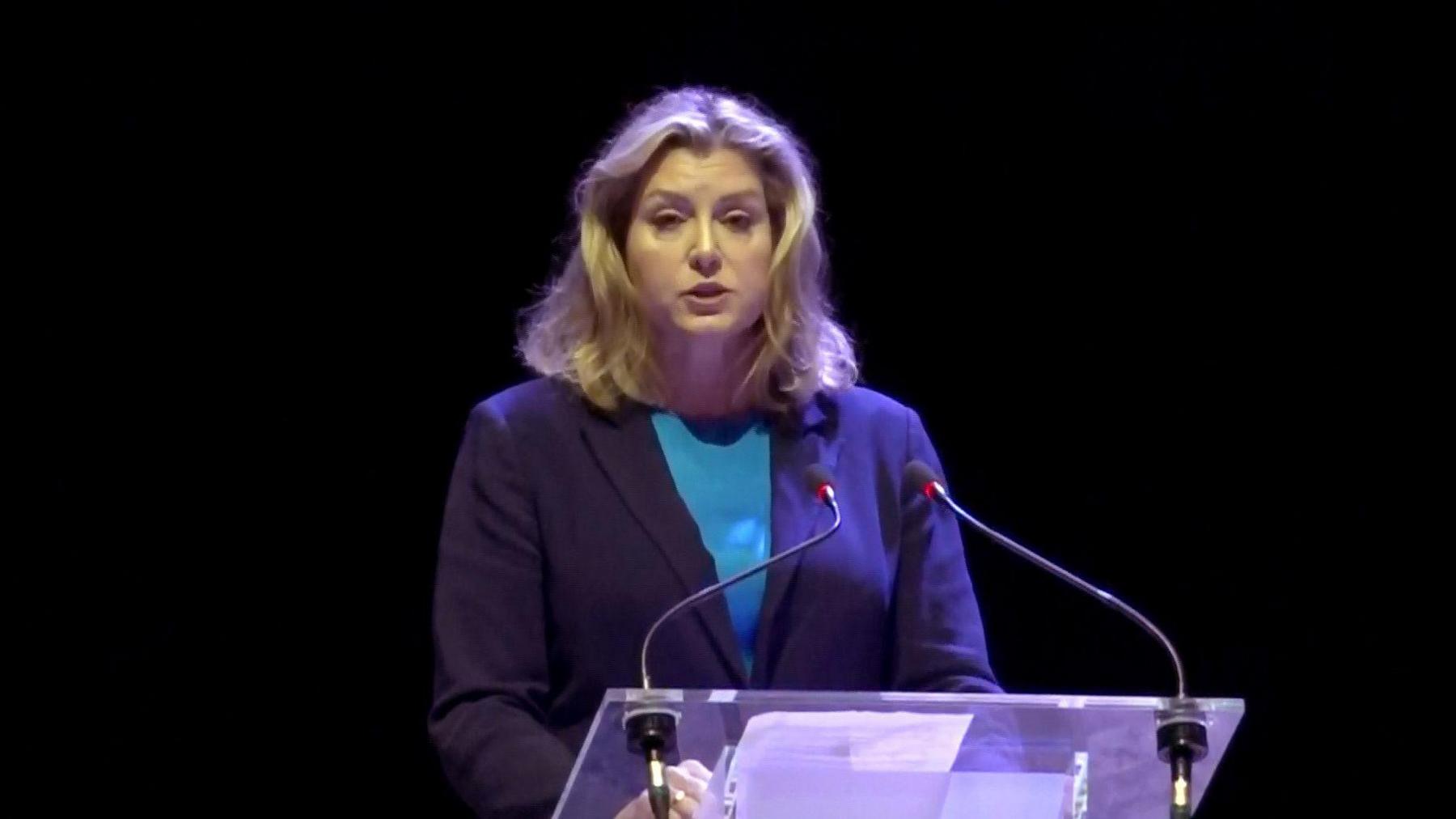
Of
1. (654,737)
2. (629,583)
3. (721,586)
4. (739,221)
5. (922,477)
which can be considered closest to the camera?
(654,737)

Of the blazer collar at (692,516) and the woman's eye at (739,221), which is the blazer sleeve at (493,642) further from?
the woman's eye at (739,221)

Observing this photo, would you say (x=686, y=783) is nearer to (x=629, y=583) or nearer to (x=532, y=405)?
(x=629, y=583)

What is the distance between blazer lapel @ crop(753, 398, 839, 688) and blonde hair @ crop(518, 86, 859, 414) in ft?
0.13

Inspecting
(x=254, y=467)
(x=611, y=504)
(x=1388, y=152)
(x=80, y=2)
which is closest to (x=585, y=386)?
(x=611, y=504)

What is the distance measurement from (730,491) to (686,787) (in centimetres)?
89

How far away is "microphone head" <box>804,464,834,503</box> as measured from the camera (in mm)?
2645

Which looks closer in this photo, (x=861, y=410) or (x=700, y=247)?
(x=700, y=247)

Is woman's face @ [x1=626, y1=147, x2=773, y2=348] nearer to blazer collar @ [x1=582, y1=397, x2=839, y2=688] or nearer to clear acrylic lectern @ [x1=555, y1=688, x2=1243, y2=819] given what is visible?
blazer collar @ [x1=582, y1=397, x2=839, y2=688]

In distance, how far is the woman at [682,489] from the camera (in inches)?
109

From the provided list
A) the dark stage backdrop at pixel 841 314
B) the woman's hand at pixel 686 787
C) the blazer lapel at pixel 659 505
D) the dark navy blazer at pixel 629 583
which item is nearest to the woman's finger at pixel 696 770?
the woman's hand at pixel 686 787

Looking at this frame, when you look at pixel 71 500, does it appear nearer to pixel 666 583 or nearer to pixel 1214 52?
pixel 666 583

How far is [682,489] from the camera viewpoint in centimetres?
295

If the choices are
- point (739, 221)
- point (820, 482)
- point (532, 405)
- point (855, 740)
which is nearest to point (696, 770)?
point (855, 740)

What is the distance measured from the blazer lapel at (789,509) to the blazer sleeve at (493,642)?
10.2 inches
